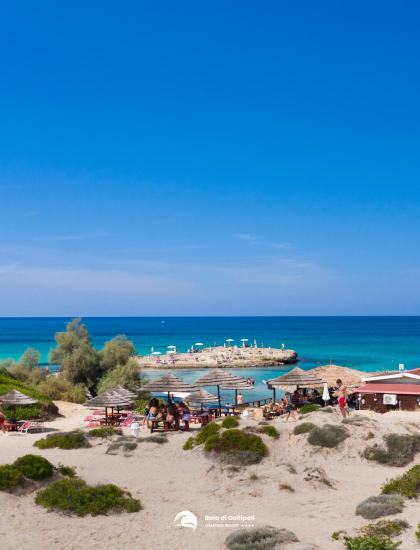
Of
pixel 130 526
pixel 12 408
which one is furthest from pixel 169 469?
pixel 12 408

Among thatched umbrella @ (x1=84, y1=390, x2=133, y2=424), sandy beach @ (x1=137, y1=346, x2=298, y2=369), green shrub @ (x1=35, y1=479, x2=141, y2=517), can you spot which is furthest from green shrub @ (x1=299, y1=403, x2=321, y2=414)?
sandy beach @ (x1=137, y1=346, x2=298, y2=369)

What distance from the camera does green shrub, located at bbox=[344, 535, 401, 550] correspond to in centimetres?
910

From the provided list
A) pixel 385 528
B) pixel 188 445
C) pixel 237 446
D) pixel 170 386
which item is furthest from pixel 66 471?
pixel 385 528

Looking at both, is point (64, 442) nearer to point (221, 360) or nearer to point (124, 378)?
point (124, 378)

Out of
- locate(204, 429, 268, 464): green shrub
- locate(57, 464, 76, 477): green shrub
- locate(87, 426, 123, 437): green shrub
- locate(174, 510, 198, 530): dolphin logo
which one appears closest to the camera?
locate(174, 510, 198, 530): dolphin logo

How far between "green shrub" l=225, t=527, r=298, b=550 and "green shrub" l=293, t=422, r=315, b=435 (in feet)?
26.6

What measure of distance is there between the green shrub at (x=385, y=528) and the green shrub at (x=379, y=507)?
1.94ft

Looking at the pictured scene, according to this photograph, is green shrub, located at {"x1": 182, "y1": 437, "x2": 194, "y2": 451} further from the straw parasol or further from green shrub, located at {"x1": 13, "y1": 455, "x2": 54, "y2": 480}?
the straw parasol

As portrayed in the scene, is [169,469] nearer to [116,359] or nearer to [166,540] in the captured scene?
[166,540]

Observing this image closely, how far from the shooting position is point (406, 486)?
12.8 m

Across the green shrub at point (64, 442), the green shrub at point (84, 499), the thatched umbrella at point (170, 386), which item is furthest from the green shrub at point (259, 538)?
the thatched umbrella at point (170, 386)

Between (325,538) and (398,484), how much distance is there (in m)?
3.76

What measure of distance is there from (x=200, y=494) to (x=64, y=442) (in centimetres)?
661

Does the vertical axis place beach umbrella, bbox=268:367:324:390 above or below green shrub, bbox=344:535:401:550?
above
